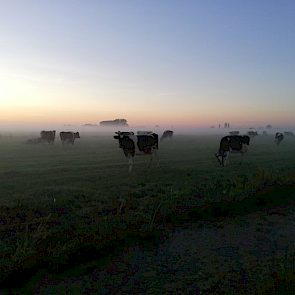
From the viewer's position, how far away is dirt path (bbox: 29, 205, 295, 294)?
4855 mm

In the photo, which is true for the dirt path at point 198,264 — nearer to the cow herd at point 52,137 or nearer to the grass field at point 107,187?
the grass field at point 107,187

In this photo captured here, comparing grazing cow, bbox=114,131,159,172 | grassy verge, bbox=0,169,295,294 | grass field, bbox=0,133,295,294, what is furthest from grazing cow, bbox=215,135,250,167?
grassy verge, bbox=0,169,295,294

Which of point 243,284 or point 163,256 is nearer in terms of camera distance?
point 243,284

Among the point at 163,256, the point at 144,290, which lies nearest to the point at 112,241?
the point at 163,256

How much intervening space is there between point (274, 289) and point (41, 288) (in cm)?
438

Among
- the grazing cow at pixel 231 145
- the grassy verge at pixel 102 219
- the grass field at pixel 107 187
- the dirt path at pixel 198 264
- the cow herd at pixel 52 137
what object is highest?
the cow herd at pixel 52 137

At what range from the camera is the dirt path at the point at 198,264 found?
4855mm

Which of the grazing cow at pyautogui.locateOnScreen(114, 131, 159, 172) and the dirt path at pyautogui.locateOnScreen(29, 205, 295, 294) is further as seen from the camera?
the grazing cow at pyautogui.locateOnScreen(114, 131, 159, 172)

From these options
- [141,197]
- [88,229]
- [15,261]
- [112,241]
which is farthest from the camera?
[141,197]

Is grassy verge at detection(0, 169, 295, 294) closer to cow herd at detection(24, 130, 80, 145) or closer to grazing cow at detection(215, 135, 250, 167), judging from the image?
grazing cow at detection(215, 135, 250, 167)

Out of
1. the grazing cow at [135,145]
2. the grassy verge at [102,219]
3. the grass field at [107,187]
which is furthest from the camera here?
the grazing cow at [135,145]

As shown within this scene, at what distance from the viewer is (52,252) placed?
6.07 metres

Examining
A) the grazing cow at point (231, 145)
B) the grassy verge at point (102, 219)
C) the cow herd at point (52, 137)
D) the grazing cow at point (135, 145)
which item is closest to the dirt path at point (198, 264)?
the grassy verge at point (102, 219)

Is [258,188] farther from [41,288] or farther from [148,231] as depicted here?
[41,288]
